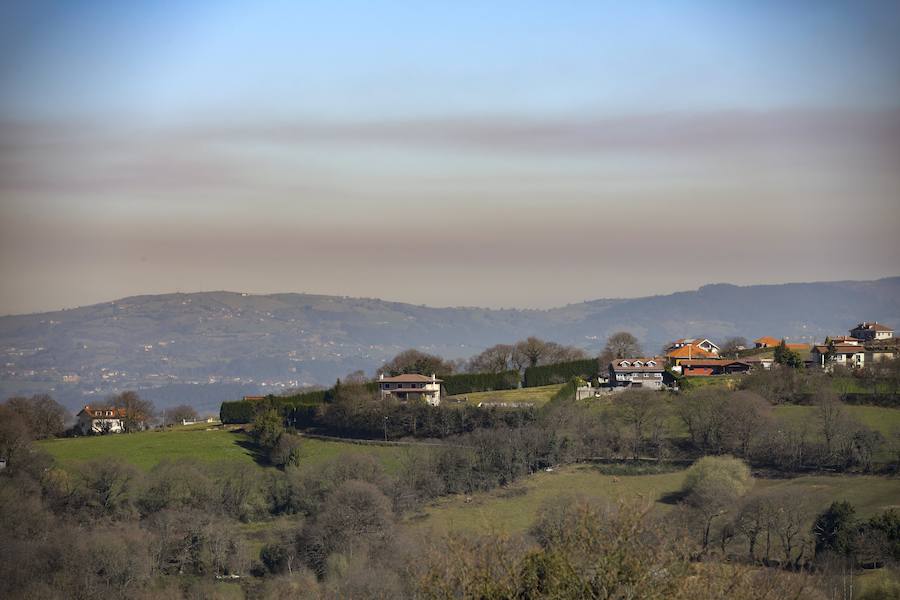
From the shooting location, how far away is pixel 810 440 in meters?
56.8

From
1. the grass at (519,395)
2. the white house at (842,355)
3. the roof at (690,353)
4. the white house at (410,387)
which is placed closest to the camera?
the grass at (519,395)

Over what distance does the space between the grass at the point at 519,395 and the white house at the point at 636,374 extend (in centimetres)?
368

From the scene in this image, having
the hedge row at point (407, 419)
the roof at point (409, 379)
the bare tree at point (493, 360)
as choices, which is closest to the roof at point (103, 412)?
the hedge row at point (407, 419)

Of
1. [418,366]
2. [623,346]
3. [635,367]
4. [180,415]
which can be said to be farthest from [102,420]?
[623,346]

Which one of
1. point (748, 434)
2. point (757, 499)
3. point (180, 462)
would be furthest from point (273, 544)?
point (748, 434)

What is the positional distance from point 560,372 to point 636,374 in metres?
6.06

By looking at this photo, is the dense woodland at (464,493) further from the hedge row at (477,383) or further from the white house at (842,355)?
the white house at (842,355)

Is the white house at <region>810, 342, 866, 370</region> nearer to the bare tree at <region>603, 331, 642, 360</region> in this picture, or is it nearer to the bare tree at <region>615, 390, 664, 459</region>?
the bare tree at <region>615, 390, 664, 459</region>

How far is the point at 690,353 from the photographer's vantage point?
88375 mm

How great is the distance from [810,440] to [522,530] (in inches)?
728

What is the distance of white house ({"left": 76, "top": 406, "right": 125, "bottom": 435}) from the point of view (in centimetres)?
7938

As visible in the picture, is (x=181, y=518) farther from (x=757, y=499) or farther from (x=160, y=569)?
(x=757, y=499)

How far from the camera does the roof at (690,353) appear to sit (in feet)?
285

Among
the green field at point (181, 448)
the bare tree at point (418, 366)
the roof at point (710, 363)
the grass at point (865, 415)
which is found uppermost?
the bare tree at point (418, 366)
